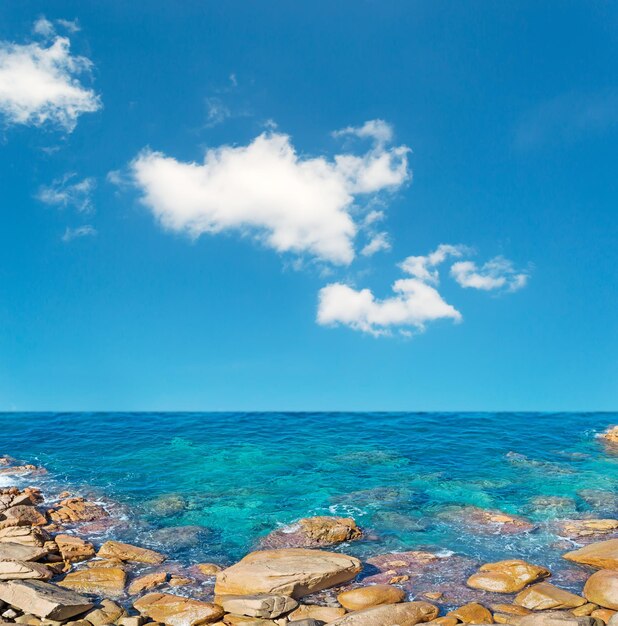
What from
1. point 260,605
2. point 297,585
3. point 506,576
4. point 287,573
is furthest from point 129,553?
point 506,576

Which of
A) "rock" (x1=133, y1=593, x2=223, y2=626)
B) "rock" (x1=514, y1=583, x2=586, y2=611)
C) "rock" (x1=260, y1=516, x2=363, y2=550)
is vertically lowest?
"rock" (x1=133, y1=593, x2=223, y2=626)

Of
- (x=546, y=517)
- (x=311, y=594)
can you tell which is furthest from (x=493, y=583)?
(x=546, y=517)

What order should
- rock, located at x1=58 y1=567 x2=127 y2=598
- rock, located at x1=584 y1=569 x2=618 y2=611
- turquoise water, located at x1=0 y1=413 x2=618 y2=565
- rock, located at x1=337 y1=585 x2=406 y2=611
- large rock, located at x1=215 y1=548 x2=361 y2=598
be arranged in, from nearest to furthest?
rock, located at x1=584 y1=569 x2=618 y2=611 < rock, located at x1=337 y1=585 x2=406 y2=611 < large rock, located at x1=215 y1=548 x2=361 y2=598 < rock, located at x1=58 y1=567 x2=127 y2=598 < turquoise water, located at x1=0 y1=413 x2=618 y2=565

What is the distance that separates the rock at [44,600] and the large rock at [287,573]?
4191 millimetres

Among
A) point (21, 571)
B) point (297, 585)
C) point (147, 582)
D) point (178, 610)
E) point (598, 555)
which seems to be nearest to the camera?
point (178, 610)

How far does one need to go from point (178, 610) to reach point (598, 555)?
1468 centimetres

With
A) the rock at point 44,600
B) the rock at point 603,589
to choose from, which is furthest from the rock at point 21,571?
the rock at point 603,589

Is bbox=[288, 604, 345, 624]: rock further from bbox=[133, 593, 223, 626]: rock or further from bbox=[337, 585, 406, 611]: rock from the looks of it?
bbox=[133, 593, 223, 626]: rock

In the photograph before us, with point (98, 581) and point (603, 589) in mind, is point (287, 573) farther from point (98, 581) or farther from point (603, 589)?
point (603, 589)

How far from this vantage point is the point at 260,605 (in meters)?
15.0

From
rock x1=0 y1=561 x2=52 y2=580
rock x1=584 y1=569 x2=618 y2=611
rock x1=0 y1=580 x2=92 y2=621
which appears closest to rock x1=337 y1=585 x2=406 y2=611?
rock x1=584 y1=569 x2=618 y2=611

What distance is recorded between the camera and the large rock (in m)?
16.0

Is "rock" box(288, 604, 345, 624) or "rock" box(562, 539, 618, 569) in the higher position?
"rock" box(562, 539, 618, 569)

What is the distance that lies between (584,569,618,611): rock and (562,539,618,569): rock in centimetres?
151
